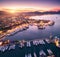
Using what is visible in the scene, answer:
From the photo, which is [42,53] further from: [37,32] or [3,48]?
[3,48]

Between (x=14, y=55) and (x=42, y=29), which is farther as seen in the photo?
(x=42, y=29)

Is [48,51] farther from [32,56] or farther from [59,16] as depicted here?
[59,16]

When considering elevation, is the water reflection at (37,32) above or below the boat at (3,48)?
above

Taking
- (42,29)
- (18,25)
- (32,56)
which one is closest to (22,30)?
(18,25)

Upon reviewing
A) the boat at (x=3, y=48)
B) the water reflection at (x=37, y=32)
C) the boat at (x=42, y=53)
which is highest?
the water reflection at (x=37, y=32)

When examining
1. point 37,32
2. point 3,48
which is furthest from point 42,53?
Answer: point 3,48

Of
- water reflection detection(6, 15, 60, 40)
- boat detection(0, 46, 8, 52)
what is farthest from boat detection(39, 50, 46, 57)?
boat detection(0, 46, 8, 52)

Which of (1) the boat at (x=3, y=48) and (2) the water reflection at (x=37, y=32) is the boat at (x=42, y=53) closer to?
(2) the water reflection at (x=37, y=32)

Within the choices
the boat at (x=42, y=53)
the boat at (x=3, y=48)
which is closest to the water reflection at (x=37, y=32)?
the boat at (x=3, y=48)

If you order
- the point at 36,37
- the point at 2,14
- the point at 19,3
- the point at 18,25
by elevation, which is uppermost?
the point at 19,3

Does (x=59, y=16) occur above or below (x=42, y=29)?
above

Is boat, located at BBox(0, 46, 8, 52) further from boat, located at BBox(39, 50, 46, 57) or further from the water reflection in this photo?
boat, located at BBox(39, 50, 46, 57)
